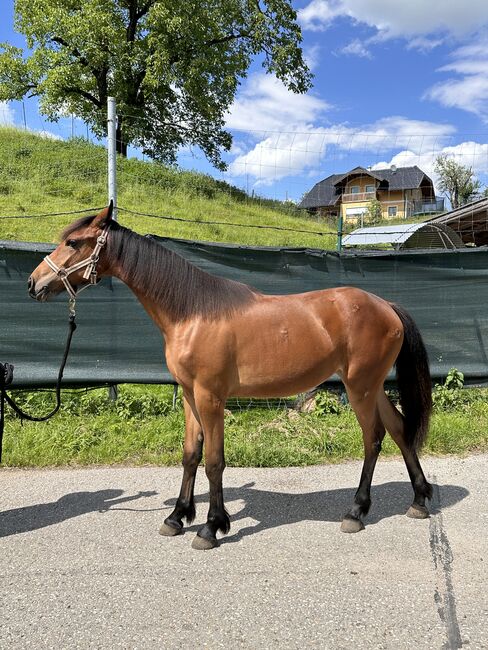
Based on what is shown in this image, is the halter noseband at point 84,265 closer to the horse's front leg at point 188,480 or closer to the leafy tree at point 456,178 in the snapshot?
the horse's front leg at point 188,480

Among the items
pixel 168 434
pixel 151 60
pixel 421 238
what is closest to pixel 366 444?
pixel 168 434

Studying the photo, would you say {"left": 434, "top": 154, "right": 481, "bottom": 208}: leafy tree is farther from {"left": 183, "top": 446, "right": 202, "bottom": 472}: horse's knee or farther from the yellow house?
{"left": 183, "top": 446, "right": 202, "bottom": 472}: horse's knee

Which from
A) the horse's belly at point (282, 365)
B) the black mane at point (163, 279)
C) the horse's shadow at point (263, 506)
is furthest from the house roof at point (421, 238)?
the black mane at point (163, 279)

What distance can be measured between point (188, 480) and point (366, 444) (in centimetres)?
131

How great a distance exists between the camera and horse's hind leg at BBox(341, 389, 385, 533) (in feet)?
11.0

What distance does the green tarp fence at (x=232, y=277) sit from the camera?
5.13 m

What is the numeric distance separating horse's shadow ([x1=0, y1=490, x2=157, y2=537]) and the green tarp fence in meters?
1.71

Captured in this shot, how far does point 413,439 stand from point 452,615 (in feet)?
4.96

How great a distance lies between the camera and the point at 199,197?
18.6 metres

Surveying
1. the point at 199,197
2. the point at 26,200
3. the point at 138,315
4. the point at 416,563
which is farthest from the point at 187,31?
the point at 416,563

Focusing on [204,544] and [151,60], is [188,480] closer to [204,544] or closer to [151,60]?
[204,544]

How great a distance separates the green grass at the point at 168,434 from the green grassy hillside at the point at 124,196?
6647 mm

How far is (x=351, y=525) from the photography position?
3.23 metres

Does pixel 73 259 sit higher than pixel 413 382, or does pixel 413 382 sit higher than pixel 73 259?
pixel 73 259
